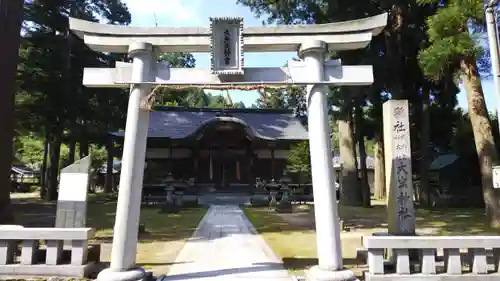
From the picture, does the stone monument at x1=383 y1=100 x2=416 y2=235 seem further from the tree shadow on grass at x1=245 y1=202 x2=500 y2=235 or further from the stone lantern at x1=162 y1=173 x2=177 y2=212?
the stone lantern at x1=162 y1=173 x2=177 y2=212

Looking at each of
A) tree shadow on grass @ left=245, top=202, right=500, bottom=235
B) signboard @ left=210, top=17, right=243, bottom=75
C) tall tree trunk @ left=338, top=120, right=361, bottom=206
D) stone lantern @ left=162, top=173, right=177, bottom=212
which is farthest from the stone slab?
tall tree trunk @ left=338, top=120, right=361, bottom=206

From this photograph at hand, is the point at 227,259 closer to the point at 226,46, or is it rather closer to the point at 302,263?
the point at 302,263

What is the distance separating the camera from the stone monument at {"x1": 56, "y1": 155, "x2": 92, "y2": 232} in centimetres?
637

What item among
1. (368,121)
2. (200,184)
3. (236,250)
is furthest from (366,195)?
(236,250)

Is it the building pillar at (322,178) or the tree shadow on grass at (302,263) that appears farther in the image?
the tree shadow on grass at (302,263)

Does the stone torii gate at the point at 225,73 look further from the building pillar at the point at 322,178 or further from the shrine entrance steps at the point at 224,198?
the shrine entrance steps at the point at 224,198

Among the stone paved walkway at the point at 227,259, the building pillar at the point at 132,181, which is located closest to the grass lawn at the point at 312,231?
the stone paved walkway at the point at 227,259

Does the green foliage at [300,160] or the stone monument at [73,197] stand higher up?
the green foliage at [300,160]

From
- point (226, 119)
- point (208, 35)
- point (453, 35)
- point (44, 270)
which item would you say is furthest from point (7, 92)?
point (226, 119)

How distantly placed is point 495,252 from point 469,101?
678cm

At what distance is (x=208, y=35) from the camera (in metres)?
5.65

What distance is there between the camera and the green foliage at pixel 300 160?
22.4 m

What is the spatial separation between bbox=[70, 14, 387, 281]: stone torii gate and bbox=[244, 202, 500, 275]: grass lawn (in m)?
1.74

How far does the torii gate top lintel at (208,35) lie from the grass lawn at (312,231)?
→ 3.67 meters
